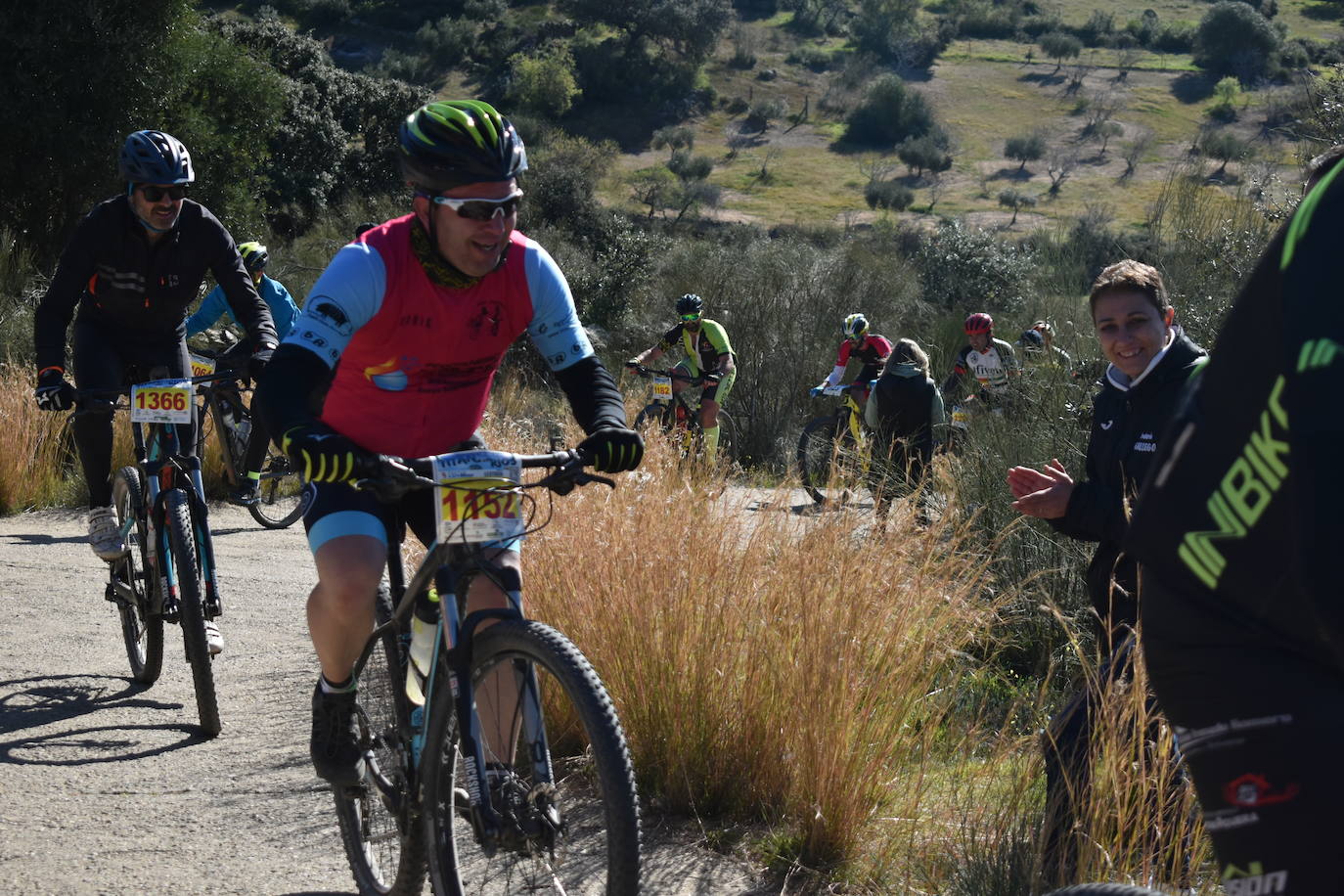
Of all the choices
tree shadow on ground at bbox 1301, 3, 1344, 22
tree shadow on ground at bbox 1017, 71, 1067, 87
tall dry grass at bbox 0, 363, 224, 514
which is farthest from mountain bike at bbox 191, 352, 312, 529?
tree shadow on ground at bbox 1301, 3, 1344, 22

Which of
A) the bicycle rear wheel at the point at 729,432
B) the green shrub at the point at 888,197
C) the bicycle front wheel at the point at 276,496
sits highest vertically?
the green shrub at the point at 888,197

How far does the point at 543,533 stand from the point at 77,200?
658 inches

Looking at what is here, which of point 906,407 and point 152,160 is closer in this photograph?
point 152,160

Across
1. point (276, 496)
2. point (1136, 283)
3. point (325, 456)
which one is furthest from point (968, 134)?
point (325, 456)

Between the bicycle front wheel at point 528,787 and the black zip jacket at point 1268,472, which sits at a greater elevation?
the black zip jacket at point 1268,472

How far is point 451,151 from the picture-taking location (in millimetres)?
3227

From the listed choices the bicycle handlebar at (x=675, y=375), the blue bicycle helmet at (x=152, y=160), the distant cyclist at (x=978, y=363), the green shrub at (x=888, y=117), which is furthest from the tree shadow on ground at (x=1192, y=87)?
the blue bicycle helmet at (x=152, y=160)

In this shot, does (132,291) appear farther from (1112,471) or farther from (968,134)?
(968,134)

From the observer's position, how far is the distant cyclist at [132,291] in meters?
5.73

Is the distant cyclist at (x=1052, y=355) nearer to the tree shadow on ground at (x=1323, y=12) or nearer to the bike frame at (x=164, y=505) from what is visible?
the bike frame at (x=164, y=505)

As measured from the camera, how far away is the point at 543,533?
17.8ft

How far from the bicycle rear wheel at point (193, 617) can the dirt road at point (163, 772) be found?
0.13 m

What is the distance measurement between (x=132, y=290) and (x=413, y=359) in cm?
296

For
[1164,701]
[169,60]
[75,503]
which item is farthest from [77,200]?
[1164,701]
